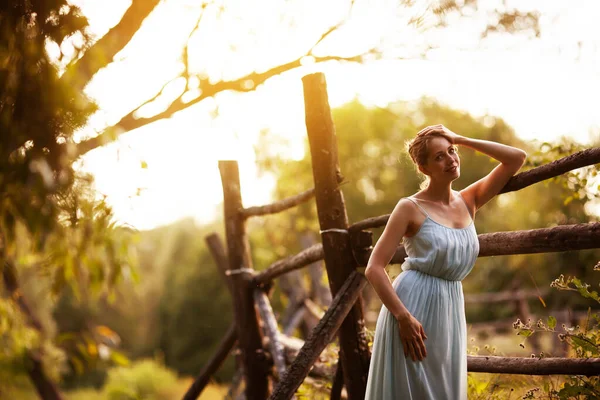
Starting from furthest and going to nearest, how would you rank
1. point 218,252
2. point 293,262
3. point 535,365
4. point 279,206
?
point 218,252 < point 279,206 < point 293,262 < point 535,365

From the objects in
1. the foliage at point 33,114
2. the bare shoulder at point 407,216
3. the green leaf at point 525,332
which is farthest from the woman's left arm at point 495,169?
the foliage at point 33,114

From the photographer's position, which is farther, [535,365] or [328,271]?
[328,271]

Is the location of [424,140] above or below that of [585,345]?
above

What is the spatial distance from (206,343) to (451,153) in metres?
16.6

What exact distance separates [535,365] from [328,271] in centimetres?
137

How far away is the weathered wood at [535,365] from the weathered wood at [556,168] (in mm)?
847

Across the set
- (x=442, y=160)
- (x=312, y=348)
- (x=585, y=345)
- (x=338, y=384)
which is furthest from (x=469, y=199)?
(x=338, y=384)

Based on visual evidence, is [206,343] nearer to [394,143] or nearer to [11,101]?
[394,143]

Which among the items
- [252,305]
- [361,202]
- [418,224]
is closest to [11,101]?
[418,224]

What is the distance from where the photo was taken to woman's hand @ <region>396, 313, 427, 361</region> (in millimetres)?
2691

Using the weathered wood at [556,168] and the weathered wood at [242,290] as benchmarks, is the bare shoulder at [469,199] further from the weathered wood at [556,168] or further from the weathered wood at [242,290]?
the weathered wood at [242,290]

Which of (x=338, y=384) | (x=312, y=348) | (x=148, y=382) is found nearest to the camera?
(x=312, y=348)

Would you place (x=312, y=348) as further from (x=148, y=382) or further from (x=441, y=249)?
(x=148, y=382)

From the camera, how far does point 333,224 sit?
399cm
